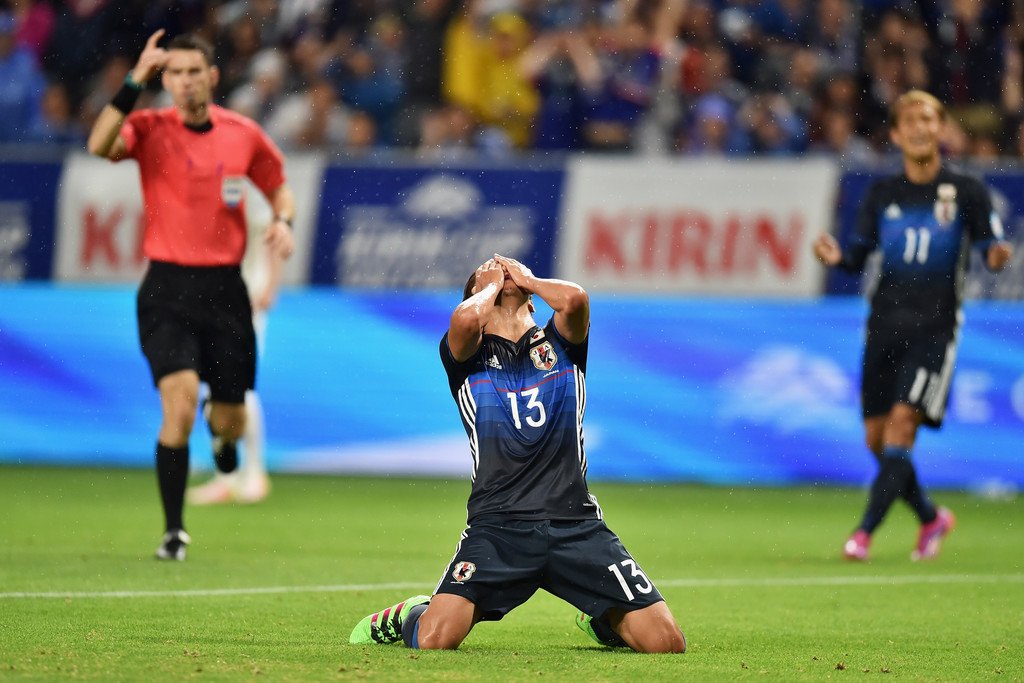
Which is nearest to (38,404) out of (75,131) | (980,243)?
(75,131)

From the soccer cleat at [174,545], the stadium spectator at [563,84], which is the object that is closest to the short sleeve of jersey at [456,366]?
the soccer cleat at [174,545]

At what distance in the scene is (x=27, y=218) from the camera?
57.8 ft

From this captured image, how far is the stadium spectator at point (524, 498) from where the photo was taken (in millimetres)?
6281

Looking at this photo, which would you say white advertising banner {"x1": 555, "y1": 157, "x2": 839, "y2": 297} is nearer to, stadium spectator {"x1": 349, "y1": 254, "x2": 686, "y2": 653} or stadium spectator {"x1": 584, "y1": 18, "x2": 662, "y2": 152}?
stadium spectator {"x1": 584, "y1": 18, "x2": 662, "y2": 152}

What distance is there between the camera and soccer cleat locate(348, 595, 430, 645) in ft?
20.9

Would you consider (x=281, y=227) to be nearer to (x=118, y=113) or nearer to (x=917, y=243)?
(x=118, y=113)

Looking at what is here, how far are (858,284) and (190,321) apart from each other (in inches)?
301

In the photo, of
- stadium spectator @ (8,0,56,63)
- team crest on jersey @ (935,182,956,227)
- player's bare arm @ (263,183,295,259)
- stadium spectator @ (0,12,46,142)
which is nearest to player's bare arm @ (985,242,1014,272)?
team crest on jersey @ (935,182,956,227)

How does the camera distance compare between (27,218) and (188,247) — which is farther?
(27,218)

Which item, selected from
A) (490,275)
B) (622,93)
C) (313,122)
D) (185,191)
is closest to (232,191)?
(185,191)

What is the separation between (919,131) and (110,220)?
9.46m

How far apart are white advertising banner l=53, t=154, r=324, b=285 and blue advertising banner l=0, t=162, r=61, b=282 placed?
0.10m

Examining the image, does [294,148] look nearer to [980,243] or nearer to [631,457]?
[631,457]

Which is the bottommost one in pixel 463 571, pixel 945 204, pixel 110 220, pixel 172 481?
pixel 172 481
